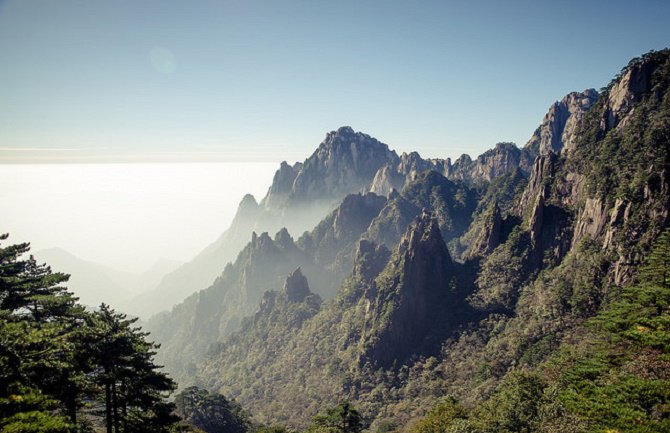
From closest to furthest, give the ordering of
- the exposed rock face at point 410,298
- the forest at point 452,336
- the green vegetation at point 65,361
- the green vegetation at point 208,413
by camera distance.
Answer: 1. the green vegetation at point 65,361
2. the forest at point 452,336
3. the green vegetation at point 208,413
4. the exposed rock face at point 410,298

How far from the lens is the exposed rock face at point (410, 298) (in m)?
122

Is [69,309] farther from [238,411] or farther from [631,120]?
[631,120]

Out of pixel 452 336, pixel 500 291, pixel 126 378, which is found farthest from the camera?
pixel 452 336

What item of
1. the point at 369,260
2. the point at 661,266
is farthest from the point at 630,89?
the point at 369,260

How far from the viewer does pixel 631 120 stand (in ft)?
333

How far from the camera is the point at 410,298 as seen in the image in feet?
422

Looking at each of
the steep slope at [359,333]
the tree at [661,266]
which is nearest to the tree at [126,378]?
the tree at [661,266]

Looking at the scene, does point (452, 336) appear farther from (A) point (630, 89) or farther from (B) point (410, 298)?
(A) point (630, 89)

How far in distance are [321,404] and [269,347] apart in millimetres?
60969

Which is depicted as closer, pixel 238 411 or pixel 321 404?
pixel 238 411

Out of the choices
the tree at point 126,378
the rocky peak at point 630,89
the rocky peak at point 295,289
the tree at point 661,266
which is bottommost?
the rocky peak at point 295,289

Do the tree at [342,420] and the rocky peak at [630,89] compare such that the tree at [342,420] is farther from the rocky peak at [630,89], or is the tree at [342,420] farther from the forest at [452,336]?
the rocky peak at [630,89]

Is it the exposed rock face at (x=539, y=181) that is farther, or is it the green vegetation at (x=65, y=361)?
the exposed rock face at (x=539, y=181)

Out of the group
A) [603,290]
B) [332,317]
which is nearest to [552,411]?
→ [603,290]
